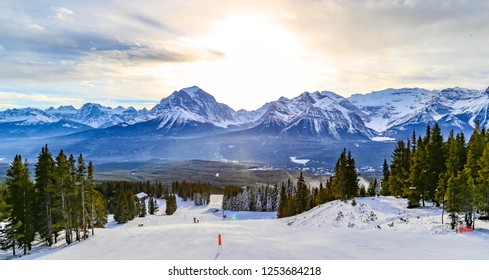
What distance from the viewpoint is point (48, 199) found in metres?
39.9

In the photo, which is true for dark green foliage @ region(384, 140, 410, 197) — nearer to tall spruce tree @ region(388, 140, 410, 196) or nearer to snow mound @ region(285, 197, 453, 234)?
tall spruce tree @ region(388, 140, 410, 196)

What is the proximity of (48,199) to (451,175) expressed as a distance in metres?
44.4

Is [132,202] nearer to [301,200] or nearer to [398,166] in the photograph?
[301,200]

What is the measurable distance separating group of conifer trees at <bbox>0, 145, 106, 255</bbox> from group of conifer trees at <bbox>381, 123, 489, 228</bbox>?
37.2 metres

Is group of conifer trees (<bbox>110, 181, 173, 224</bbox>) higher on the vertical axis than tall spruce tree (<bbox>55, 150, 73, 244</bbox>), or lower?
lower

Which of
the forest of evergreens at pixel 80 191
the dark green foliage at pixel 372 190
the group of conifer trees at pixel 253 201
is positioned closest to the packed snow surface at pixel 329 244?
the forest of evergreens at pixel 80 191

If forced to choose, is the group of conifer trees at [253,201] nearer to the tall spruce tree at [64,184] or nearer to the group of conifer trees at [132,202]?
the group of conifer trees at [132,202]

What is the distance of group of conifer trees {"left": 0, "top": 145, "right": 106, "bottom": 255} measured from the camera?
37.3 meters

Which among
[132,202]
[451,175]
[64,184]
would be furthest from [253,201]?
[451,175]

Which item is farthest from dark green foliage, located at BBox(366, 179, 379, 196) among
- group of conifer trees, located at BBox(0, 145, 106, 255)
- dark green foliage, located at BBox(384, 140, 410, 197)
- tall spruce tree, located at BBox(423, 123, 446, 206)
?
group of conifer trees, located at BBox(0, 145, 106, 255)

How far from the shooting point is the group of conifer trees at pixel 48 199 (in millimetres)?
37281

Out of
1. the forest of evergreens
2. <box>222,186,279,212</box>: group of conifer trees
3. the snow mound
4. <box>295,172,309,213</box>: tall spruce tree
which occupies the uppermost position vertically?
the forest of evergreens
